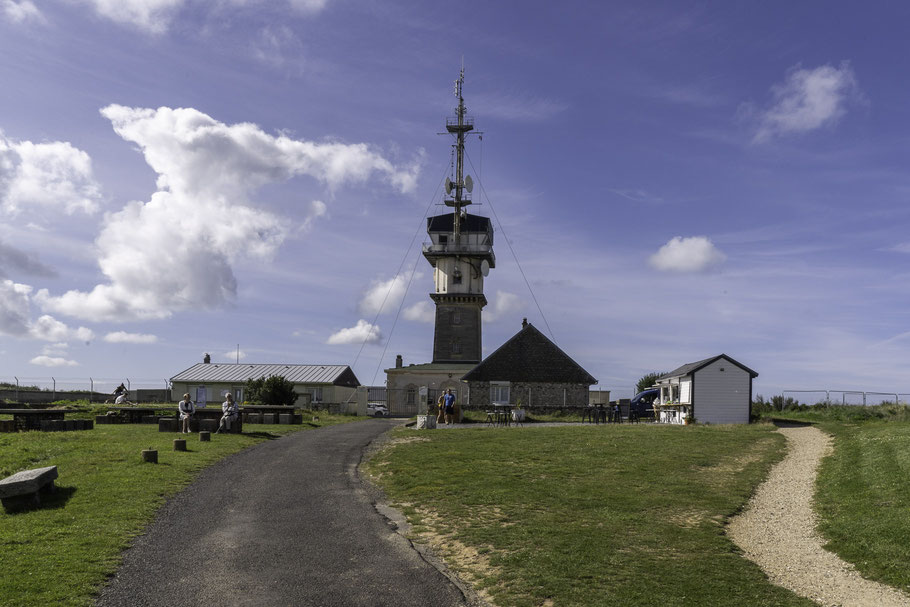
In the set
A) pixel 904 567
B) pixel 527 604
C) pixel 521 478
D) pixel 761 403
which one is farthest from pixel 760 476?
pixel 761 403

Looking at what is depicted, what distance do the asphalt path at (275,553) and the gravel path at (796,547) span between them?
16.5 ft

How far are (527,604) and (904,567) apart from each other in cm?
613

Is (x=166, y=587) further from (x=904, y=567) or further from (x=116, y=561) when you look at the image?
(x=904, y=567)

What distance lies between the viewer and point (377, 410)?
54.2 m

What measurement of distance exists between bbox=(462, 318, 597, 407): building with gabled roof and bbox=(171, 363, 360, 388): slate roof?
17577 millimetres

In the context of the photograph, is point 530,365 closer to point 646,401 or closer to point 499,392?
point 499,392

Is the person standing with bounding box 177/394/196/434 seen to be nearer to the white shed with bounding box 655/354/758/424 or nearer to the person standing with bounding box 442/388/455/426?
the person standing with bounding box 442/388/455/426

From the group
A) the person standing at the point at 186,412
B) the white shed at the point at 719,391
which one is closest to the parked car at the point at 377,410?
the white shed at the point at 719,391

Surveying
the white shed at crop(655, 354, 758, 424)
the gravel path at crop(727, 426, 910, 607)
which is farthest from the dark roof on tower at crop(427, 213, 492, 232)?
the gravel path at crop(727, 426, 910, 607)

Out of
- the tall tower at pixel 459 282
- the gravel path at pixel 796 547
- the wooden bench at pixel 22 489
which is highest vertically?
the tall tower at pixel 459 282

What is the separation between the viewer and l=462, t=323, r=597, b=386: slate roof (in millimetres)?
46031

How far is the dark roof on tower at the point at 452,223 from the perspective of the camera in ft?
203

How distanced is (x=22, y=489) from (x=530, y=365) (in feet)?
116

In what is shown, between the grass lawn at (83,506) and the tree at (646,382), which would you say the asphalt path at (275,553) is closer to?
the grass lawn at (83,506)
